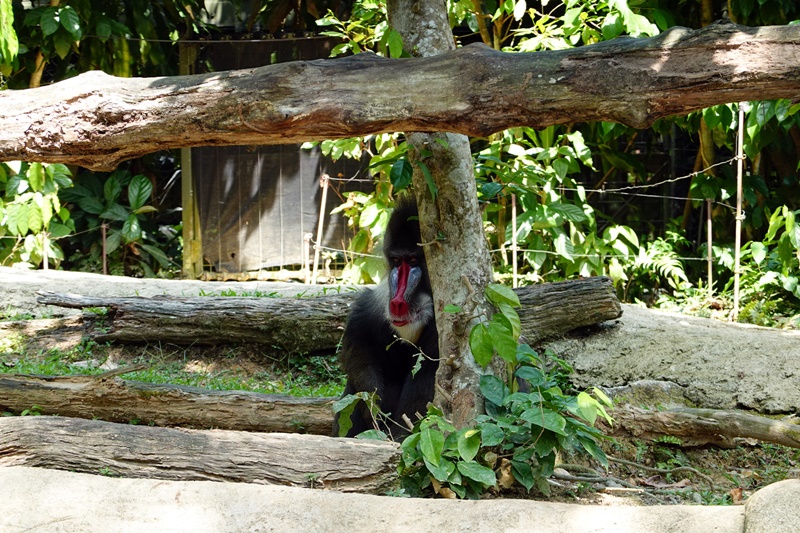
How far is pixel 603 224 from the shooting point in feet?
35.1

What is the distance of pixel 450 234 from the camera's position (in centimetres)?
419

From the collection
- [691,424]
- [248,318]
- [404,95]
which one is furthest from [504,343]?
[248,318]

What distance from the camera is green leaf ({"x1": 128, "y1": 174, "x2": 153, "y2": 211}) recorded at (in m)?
11.2

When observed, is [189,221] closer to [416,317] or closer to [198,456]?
[416,317]

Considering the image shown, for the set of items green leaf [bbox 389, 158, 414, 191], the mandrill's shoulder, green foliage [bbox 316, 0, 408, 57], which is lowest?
the mandrill's shoulder

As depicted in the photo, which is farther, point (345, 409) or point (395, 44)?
point (345, 409)

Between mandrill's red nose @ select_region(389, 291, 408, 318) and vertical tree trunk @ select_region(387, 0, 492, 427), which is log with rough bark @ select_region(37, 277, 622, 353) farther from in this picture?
vertical tree trunk @ select_region(387, 0, 492, 427)

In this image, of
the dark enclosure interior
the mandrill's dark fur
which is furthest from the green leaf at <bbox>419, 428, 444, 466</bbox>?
the dark enclosure interior

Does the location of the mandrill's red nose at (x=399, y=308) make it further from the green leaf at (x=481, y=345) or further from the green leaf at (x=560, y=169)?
the green leaf at (x=560, y=169)

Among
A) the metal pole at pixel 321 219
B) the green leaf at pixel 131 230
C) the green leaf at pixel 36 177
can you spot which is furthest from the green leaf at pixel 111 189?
the metal pole at pixel 321 219

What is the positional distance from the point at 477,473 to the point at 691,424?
1.84 metres

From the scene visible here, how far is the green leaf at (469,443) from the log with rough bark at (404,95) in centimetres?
132

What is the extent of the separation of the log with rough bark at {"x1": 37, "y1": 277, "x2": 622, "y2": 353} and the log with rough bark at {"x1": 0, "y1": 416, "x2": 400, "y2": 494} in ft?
9.55

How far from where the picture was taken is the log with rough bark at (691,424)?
4742 millimetres
